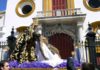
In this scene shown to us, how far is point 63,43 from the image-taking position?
75.6 ft

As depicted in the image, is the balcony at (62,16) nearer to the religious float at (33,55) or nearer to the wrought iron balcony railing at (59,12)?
the wrought iron balcony railing at (59,12)

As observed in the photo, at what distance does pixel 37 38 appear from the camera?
12016mm

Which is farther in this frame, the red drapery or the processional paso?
the red drapery

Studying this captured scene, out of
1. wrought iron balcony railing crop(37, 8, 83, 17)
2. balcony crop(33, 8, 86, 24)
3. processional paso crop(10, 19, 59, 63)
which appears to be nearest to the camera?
processional paso crop(10, 19, 59, 63)

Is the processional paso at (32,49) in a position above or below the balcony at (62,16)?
below

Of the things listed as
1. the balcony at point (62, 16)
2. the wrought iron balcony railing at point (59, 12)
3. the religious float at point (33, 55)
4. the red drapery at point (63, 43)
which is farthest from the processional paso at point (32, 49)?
the wrought iron balcony railing at point (59, 12)

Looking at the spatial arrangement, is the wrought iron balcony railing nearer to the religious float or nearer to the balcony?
the balcony

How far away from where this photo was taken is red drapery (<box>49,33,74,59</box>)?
22.7 m

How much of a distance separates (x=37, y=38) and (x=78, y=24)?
11242 millimetres

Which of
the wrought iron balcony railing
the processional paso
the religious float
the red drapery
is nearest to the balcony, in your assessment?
the wrought iron balcony railing

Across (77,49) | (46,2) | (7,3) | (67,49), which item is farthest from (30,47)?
(7,3)

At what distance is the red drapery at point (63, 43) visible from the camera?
2272 centimetres

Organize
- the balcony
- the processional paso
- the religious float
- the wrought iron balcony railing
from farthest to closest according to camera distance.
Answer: the wrought iron balcony railing
the balcony
the processional paso
the religious float

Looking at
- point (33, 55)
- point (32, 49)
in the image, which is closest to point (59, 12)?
point (32, 49)
